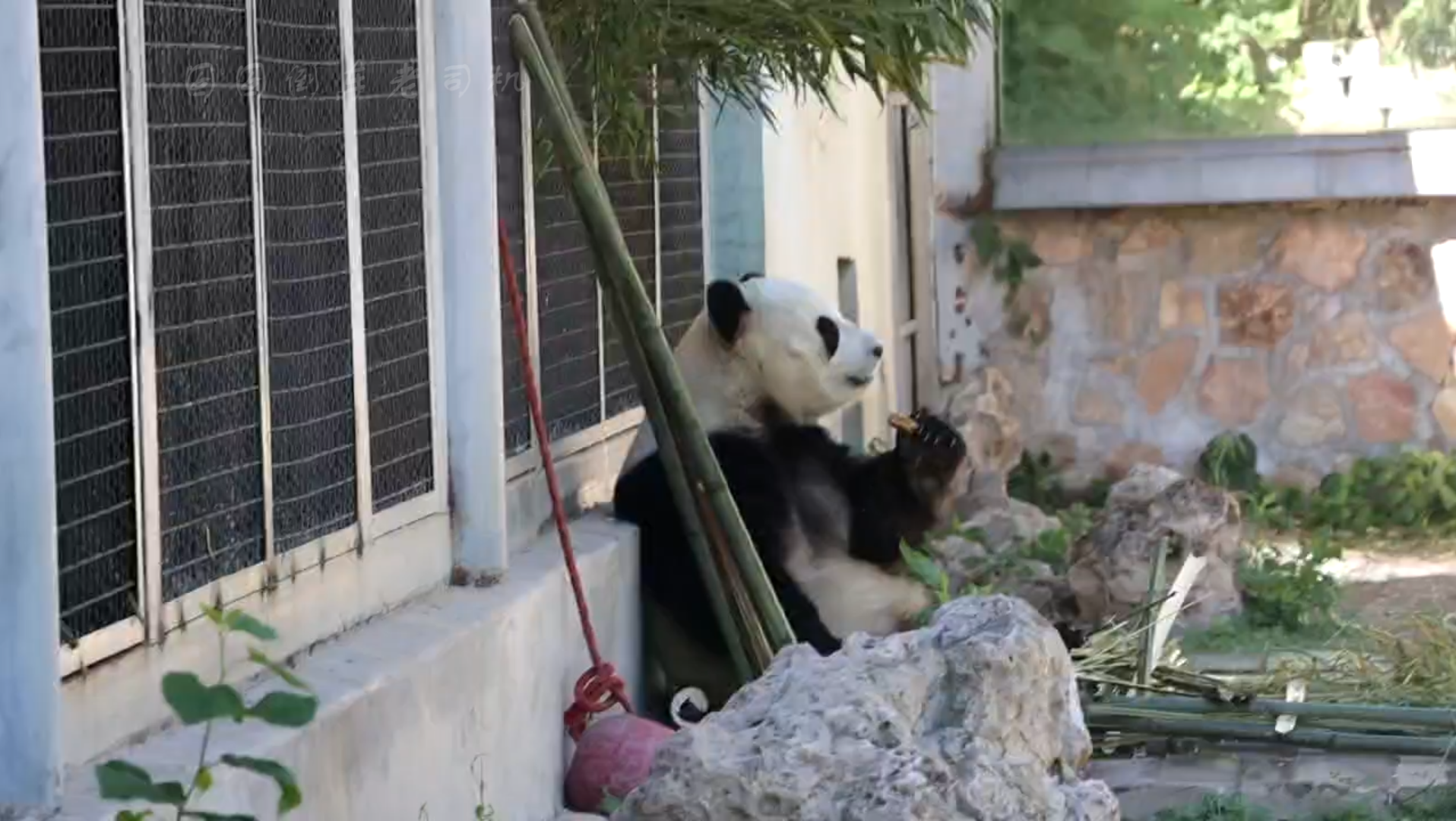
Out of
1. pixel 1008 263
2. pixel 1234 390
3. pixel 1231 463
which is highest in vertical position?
pixel 1008 263

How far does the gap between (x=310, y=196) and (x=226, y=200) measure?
0.40 meters

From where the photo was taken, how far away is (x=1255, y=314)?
32.4 ft

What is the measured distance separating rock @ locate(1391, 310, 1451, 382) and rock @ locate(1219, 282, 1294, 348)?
44 centimetres

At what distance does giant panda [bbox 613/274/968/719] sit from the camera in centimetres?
558

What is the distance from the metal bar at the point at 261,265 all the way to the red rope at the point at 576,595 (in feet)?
3.68

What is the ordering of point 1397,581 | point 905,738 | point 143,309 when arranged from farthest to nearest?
point 1397,581 → point 143,309 → point 905,738

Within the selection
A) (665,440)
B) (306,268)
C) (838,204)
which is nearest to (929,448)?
(665,440)

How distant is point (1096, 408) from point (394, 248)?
19.4 feet

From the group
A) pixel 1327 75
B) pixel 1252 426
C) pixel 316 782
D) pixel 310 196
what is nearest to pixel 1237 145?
pixel 1327 75

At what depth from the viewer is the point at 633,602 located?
5609 millimetres

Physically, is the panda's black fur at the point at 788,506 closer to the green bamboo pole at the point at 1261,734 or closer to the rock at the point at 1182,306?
the green bamboo pole at the point at 1261,734

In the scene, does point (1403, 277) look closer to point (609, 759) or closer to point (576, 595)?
point (576, 595)

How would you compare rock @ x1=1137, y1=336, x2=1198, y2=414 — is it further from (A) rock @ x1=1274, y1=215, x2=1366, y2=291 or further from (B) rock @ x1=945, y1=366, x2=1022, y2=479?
(B) rock @ x1=945, y1=366, x2=1022, y2=479

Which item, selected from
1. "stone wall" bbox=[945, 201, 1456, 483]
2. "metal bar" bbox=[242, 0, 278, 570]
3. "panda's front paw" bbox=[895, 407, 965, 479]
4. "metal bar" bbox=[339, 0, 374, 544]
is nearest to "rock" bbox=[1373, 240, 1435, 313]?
"stone wall" bbox=[945, 201, 1456, 483]
